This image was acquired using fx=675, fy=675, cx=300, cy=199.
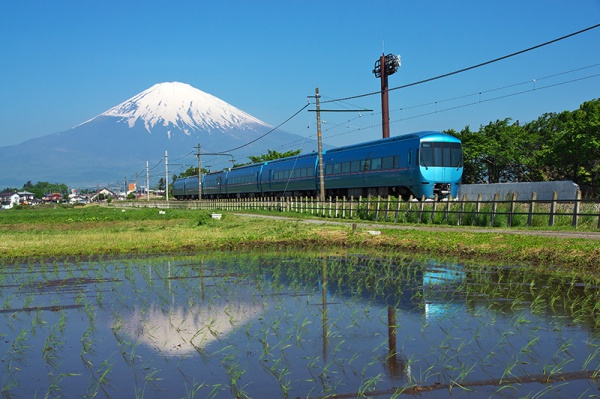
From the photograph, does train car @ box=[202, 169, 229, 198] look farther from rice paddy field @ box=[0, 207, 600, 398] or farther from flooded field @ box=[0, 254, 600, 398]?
flooded field @ box=[0, 254, 600, 398]

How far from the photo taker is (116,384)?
5.63m

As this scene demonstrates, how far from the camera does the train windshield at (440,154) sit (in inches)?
1152

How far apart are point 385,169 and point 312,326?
24.7 metres

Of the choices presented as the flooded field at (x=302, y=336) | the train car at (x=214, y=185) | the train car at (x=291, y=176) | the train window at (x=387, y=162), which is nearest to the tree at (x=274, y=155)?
the train car at (x=214, y=185)

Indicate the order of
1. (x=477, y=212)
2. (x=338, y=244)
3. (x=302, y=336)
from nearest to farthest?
(x=302, y=336)
(x=338, y=244)
(x=477, y=212)

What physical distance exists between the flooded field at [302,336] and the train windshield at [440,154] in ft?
57.4

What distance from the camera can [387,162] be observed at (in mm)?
31672

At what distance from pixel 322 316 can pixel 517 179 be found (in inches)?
1763

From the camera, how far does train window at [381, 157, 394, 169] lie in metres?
31.3

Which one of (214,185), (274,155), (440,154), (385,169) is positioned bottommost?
(214,185)

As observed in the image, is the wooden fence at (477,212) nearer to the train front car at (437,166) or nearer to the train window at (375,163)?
the train front car at (437,166)

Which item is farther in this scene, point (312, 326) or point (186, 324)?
point (186, 324)

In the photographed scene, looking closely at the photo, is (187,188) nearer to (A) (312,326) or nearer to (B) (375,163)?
(B) (375,163)

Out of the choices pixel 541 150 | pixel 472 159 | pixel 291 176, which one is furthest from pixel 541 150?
pixel 291 176
